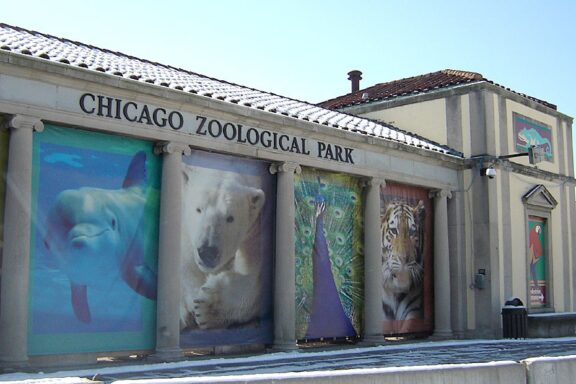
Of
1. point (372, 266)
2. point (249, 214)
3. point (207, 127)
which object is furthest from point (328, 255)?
point (207, 127)

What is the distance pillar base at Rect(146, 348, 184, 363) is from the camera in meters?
12.8

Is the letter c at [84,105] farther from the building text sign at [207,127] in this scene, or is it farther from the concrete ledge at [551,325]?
the concrete ledge at [551,325]

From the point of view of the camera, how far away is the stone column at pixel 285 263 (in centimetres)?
1505

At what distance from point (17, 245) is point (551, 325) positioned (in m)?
15.6

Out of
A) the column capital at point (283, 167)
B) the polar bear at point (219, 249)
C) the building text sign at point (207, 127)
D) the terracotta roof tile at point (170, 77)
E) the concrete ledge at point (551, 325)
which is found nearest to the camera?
the building text sign at point (207, 127)

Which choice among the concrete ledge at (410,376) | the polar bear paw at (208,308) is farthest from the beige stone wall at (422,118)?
the concrete ledge at (410,376)

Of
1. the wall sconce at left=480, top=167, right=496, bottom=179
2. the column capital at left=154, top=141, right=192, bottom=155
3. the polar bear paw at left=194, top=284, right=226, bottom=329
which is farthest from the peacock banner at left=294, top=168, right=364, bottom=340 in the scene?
the wall sconce at left=480, top=167, right=496, bottom=179

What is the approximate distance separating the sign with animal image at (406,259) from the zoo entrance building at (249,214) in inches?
2.4

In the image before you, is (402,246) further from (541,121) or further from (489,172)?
(541,121)

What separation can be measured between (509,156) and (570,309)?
6173 millimetres

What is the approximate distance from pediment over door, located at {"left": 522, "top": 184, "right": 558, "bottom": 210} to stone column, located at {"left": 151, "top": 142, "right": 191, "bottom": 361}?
1234 centimetres

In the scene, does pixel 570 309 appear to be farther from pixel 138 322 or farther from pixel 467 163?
pixel 138 322

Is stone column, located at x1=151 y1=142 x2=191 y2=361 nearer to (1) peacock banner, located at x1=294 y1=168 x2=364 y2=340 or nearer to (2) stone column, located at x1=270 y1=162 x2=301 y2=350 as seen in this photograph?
(2) stone column, located at x1=270 y1=162 x2=301 y2=350

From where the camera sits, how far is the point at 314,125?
16078 millimetres
